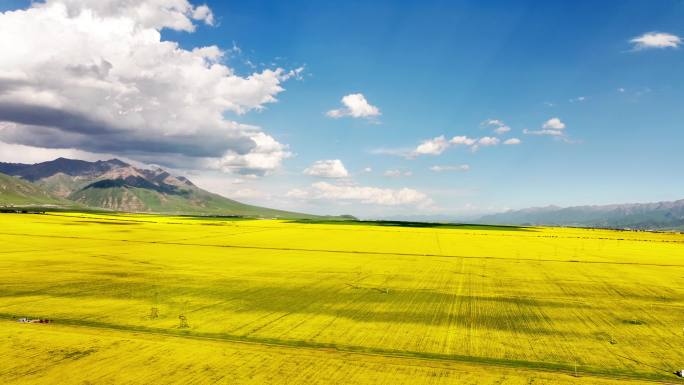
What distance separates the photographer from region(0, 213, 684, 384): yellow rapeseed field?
2666 cm

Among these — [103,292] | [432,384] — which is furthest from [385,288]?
[103,292]

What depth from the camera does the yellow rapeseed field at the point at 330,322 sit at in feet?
87.5

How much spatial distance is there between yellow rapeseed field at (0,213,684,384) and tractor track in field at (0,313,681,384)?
15 centimetres

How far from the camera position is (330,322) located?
3734 centimetres

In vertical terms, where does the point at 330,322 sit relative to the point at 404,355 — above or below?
above

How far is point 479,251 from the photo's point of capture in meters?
103

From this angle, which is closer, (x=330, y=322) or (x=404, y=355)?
(x=404, y=355)

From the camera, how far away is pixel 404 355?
2972cm

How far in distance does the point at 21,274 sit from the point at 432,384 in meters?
58.0

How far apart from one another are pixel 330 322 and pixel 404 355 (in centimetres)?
933

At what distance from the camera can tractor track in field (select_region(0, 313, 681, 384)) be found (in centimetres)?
2727

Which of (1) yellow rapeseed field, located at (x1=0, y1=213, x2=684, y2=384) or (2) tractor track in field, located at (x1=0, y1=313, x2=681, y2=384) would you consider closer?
(1) yellow rapeseed field, located at (x1=0, y1=213, x2=684, y2=384)

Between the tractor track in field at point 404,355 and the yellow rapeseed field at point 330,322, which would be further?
the tractor track in field at point 404,355

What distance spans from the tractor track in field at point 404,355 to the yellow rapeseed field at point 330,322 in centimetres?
15
